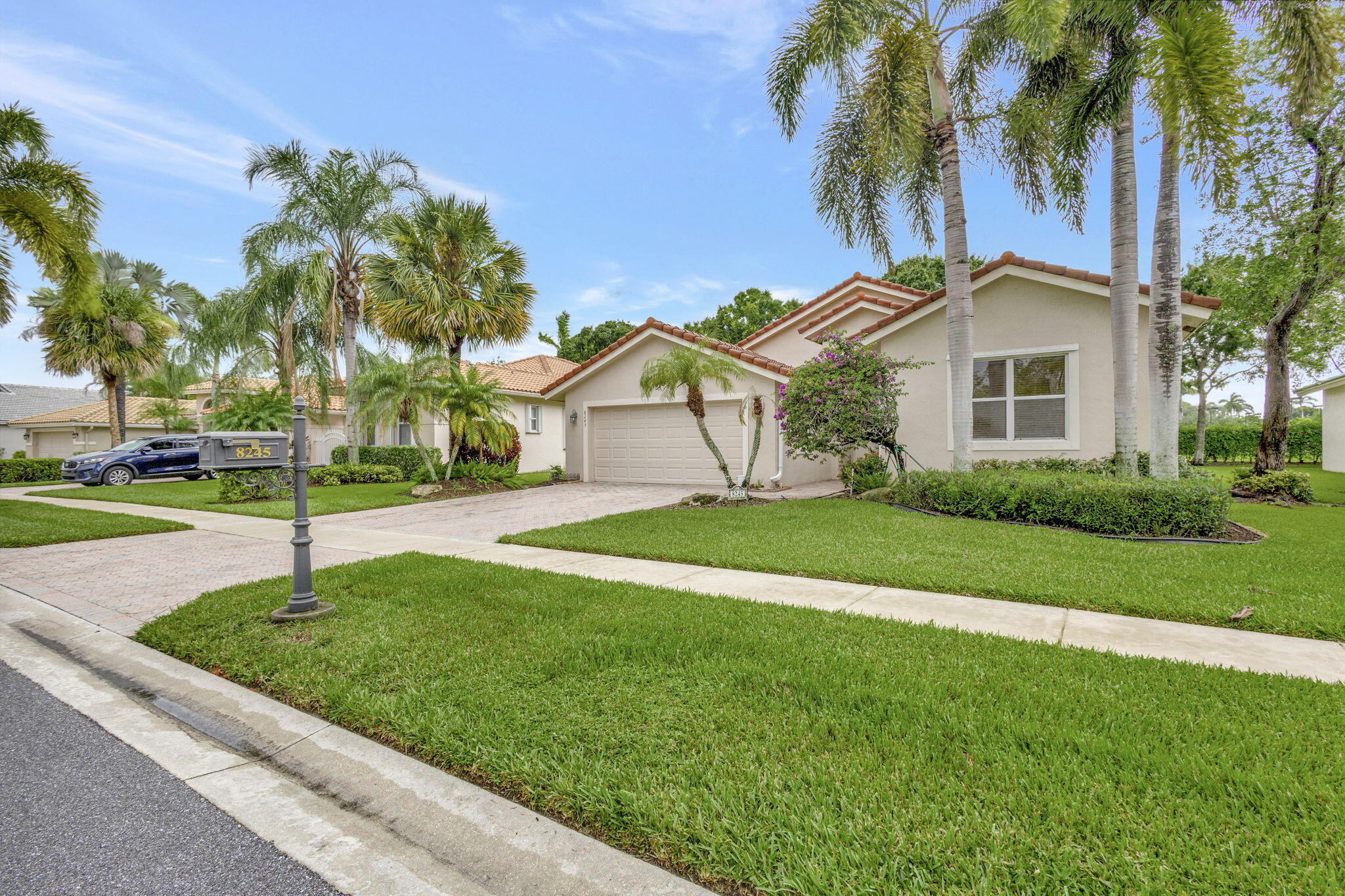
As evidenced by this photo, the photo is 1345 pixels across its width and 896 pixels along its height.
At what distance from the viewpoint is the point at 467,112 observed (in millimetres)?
15305

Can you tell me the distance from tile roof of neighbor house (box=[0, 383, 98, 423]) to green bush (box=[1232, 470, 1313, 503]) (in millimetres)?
56477

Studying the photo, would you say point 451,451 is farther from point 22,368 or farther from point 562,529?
point 22,368

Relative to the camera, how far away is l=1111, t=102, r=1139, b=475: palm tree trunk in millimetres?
9084

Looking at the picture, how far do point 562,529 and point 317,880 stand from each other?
673 centimetres

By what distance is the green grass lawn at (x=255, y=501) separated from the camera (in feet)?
39.3

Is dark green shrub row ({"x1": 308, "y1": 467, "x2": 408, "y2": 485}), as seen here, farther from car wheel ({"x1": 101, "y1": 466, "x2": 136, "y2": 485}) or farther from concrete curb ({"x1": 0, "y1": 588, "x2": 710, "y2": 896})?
concrete curb ({"x1": 0, "y1": 588, "x2": 710, "y2": 896})

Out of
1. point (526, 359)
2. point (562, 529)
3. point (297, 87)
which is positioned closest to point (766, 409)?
point (562, 529)

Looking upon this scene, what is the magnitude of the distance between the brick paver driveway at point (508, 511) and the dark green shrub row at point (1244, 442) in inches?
913

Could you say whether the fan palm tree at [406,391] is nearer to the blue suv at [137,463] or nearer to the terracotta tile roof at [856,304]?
the blue suv at [137,463]

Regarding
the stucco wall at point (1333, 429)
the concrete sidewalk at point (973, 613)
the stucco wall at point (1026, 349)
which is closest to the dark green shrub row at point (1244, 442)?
the stucco wall at point (1333, 429)

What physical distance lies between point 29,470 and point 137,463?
7613 mm

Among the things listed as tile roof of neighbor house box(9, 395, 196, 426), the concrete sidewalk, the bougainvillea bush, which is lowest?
the concrete sidewalk

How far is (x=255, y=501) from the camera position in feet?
44.2

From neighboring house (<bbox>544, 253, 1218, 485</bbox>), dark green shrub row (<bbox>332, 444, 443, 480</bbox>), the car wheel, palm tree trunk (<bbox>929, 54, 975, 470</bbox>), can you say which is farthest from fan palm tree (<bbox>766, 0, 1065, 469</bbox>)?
the car wheel
